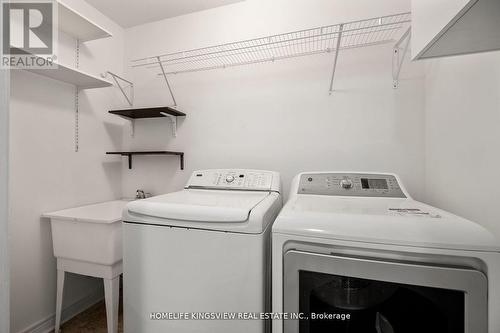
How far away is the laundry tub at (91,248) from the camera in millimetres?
1351

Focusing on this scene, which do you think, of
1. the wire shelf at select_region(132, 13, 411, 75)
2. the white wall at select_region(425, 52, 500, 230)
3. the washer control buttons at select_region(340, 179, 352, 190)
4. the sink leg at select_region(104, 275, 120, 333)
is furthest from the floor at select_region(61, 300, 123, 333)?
the white wall at select_region(425, 52, 500, 230)

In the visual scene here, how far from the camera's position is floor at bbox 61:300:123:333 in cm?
156

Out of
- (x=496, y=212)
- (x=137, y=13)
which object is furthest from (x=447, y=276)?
(x=137, y=13)

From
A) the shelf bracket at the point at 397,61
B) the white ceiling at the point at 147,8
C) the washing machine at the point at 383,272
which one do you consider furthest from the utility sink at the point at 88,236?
Result: the shelf bracket at the point at 397,61

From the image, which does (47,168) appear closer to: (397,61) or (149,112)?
(149,112)

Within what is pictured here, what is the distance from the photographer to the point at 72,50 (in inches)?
65.8

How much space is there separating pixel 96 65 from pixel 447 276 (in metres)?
2.51

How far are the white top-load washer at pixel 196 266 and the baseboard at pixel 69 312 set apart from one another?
2.92 feet

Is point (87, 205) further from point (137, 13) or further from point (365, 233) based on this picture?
point (365, 233)

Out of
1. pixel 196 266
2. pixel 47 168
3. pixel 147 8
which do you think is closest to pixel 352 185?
pixel 196 266

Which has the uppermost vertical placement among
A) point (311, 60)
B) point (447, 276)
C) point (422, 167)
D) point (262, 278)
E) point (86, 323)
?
point (311, 60)

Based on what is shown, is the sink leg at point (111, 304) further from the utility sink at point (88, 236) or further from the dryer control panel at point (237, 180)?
the dryer control panel at point (237, 180)

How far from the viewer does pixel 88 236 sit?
4.51 ft

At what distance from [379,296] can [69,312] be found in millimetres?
2056
